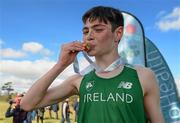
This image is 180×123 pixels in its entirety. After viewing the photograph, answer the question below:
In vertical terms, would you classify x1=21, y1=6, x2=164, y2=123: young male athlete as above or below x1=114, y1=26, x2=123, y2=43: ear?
below

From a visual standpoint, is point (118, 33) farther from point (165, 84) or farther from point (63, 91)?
point (165, 84)

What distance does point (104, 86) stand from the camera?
2.39 m

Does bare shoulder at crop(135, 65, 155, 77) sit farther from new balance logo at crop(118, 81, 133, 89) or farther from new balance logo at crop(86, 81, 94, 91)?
new balance logo at crop(86, 81, 94, 91)

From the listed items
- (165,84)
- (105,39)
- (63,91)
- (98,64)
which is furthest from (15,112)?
(105,39)

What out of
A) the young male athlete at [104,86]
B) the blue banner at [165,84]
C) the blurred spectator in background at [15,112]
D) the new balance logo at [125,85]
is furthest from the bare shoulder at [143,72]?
the blurred spectator in background at [15,112]

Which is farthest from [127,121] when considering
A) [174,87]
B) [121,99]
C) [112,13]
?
[174,87]

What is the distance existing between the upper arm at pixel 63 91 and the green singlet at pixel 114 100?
0.16 m

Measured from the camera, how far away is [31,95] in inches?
98.9

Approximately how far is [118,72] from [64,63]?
0.33m

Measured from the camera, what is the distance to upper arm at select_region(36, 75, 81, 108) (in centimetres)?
258

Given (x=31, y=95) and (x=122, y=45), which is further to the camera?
(x=122, y=45)

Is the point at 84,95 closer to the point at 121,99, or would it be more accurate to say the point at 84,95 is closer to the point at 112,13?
the point at 121,99

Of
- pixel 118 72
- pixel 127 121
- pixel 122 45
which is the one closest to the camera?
pixel 127 121

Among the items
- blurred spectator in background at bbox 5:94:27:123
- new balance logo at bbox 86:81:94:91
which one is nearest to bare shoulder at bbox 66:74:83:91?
new balance logo at bbox 86:81:94:91
